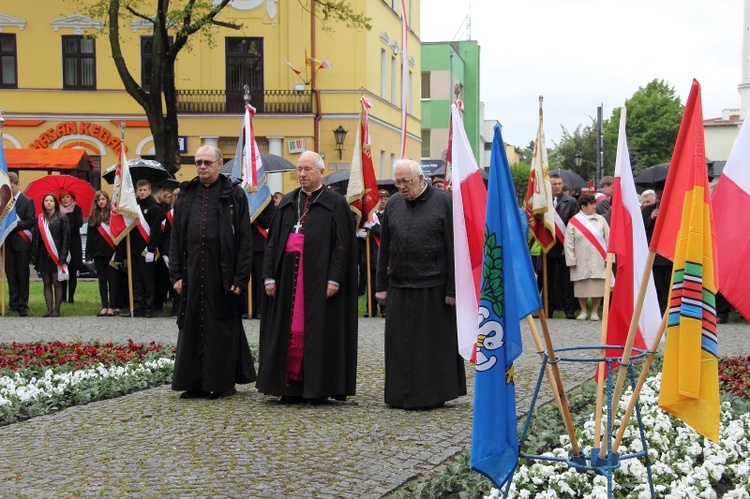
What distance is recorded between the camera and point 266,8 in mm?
40594

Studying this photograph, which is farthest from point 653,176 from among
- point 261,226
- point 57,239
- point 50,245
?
point 50,245

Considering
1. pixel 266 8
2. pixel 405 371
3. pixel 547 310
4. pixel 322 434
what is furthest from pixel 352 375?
pixel 266 8

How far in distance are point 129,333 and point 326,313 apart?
6.64 metres

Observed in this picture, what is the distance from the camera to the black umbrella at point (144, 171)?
70.4ft

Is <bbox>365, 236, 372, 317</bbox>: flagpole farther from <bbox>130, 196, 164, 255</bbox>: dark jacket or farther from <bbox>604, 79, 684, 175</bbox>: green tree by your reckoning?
<bbox>604, 79, 684, 175</bbox>: green tree

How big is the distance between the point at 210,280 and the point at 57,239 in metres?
9.12

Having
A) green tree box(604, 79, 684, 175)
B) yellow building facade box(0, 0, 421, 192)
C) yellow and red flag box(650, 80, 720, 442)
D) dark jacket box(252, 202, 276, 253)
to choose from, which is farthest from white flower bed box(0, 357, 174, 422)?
green tree box(604, 79, 684, 175)

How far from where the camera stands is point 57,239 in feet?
60.0

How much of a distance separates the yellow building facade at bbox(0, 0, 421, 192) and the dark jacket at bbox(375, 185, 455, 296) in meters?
30.7

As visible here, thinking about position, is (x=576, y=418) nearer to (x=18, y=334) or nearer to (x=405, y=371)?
(x=405, y=371)

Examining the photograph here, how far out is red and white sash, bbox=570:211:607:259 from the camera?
17.5 metres

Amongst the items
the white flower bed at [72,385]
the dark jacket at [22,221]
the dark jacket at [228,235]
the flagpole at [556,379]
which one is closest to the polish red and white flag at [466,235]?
the flagpole at [556,379]

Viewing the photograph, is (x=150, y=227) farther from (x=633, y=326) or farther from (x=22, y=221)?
(x=633, y=326)

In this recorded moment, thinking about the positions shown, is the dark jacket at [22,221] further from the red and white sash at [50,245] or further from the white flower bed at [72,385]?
the white flower bed at [72,385]
